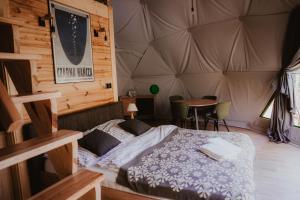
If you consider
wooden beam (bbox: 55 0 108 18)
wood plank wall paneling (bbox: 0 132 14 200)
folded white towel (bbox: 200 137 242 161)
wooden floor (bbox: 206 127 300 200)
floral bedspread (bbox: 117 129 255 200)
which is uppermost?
wooden beam (bbox: 55 0 108 18)

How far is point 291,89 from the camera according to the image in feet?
14.6

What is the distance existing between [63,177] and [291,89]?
4.54 meters

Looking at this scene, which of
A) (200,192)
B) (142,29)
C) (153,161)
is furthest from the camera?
(142,29)

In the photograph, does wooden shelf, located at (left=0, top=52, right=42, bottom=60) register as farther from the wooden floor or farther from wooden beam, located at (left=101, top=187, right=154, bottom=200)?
A: the wooden floor

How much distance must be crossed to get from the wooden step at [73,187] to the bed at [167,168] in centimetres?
83

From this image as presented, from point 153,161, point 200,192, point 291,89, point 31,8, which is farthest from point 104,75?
point 291,89

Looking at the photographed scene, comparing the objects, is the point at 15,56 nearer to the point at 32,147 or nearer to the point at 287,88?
the point at 32,147

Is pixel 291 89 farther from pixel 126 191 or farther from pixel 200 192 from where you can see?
pixel 126 191

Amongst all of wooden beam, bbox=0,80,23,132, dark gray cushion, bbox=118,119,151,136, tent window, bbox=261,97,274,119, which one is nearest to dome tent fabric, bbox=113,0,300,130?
tent window, bbox=261,97,274,119

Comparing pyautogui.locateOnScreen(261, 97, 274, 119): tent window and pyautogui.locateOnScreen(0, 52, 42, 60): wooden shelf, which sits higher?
pyautogui.locateOnScreen(0, 52, 42, 60): wooden shelf

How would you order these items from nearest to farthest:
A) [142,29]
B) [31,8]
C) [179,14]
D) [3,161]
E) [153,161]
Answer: [3,161] → [153,161] → [31,8] → [179,14] → [142,29]

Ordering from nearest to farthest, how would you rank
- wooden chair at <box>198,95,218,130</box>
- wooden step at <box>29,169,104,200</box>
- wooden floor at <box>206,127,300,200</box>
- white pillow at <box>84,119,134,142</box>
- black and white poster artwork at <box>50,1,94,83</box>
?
wooden step at <box>29,169,104,200</box>
wooden floor at <box>206,127,300,200</box>
black and white poster artwork at <box>50,1,94,83</box>
white pillow at <box>84,119,134,142</box>
wooden chair at <box>198,95,218,130</box>

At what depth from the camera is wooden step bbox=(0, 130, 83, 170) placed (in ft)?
3.21

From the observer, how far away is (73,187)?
1.24 m
